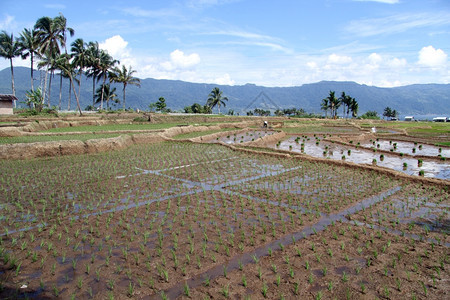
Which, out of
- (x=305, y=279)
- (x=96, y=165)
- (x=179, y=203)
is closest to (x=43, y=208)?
(x=179, y=203)

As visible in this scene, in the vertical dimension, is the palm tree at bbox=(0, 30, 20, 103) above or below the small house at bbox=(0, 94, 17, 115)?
above

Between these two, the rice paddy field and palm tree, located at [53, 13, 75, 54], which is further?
palm tree, located at [53, 13, 75, 54]

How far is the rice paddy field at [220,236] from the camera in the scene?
4328mm

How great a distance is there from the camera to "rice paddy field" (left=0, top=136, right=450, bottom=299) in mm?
4328

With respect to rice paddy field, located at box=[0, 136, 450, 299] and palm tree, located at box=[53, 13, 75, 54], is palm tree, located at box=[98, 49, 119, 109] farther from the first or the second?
rice paddy field, located at box=[0, 136, 450, 299]

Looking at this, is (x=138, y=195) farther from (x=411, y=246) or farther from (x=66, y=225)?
(x=411, y=246)

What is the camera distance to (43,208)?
7.27 meters

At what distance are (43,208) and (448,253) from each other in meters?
8.06

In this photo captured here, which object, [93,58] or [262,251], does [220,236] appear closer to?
[262,251]

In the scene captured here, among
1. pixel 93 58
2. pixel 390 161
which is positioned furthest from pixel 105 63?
pixel 390 161

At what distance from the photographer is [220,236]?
5.91 metres

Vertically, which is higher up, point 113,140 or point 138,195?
point 113,140

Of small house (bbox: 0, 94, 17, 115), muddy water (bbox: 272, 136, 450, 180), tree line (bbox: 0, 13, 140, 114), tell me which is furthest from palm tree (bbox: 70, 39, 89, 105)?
muddy water (bbox: 272, 136, 450, 180)

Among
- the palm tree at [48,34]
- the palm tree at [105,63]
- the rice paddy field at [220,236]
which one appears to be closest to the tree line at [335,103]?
the palm tree at [105,63]
